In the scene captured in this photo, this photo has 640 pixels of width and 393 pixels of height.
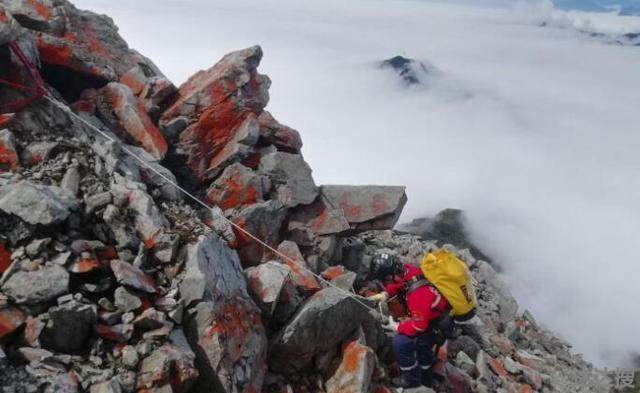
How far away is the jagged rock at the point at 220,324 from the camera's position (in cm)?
970

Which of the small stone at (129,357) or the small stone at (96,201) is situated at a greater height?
the small stone at (96,201)

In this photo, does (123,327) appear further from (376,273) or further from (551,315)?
(551,315)

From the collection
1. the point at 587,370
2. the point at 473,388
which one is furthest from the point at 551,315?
the point at 473,388

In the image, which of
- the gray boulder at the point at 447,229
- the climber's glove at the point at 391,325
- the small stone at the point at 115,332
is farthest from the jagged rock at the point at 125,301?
the gray boulder at the point at 447,229

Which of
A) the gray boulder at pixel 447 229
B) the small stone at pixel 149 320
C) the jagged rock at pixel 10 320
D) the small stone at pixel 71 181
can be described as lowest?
the gray boulder at pixel 447 229

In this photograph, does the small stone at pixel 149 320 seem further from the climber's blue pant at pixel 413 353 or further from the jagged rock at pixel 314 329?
the climber's blue pant at pixel 413 353

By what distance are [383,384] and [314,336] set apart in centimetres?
235

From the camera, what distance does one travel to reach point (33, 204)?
9484mm

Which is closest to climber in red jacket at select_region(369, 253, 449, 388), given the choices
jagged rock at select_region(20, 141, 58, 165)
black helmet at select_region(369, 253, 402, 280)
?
black helmet at select_region(369, 253, 402, 280)

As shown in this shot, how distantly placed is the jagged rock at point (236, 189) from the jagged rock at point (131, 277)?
19.1 feet

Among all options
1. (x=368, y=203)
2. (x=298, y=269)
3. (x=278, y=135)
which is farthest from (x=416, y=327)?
(x=278, y=135)

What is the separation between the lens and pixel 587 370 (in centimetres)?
2653

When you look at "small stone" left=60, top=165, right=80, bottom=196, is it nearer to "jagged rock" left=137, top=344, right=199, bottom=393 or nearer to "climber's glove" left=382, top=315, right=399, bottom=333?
"jagged rock" left=137, top=344, right=199, bottom=393

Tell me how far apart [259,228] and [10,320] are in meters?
7.70
